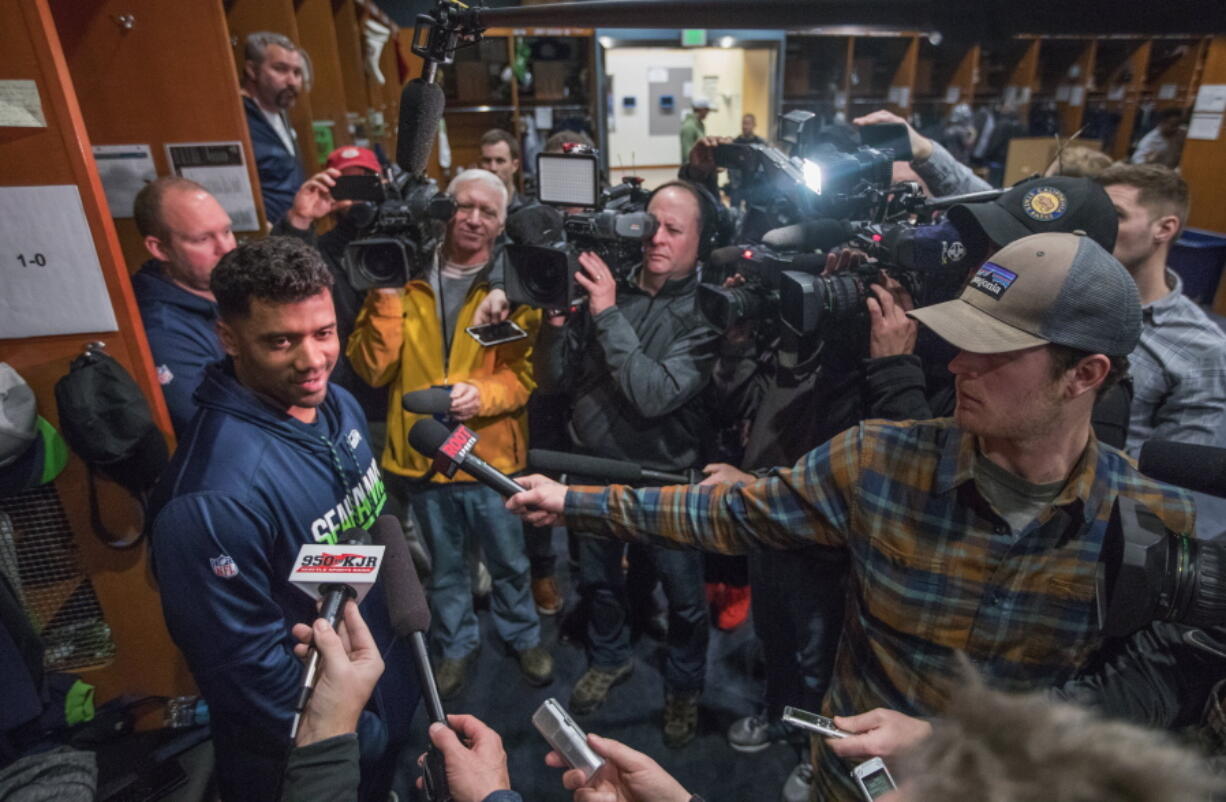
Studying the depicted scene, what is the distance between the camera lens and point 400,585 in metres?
1.12

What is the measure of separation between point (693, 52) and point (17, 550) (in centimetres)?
718

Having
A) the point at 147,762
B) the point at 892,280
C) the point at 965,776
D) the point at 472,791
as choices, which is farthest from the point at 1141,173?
the point at 147,762

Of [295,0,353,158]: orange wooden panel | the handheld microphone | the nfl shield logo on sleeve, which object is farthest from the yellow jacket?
[295,0,353,158]: orange wooden panel

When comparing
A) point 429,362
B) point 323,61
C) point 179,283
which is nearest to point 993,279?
point 429,362

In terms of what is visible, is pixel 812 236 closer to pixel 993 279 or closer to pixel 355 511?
pixel 993 279

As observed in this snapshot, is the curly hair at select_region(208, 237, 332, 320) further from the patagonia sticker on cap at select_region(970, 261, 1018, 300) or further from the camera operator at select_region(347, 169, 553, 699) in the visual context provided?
the patagonia sticker on cap at select_region(970, 261, 1018, 300)

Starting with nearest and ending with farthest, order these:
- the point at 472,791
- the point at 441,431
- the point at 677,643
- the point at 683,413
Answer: the point at 472,791 < the point at 441,431 < the point at 683,413 < the point at 677,643

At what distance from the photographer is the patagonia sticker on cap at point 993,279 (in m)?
1.03

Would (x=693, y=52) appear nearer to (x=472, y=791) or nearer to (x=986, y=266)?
(x=986, y=266)

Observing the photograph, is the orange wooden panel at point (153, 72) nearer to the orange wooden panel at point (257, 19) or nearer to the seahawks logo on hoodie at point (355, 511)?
the orange wooden panel at point (257, 19)

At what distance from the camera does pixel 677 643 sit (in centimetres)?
216

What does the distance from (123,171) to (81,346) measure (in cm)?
96

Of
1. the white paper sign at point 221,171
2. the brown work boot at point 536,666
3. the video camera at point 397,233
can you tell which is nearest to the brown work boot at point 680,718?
the brown work boot at point 536,666

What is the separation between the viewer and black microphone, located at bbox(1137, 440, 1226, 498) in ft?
2.76
